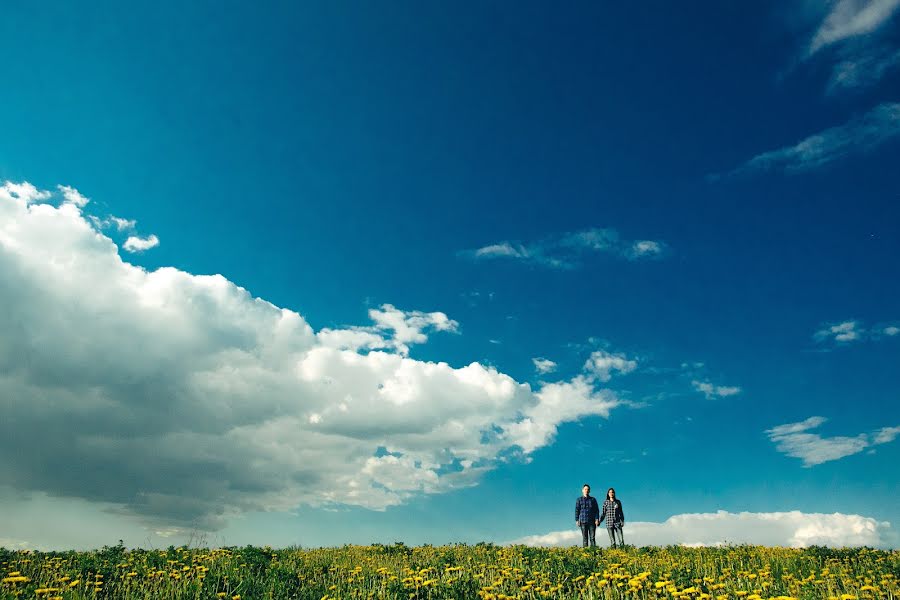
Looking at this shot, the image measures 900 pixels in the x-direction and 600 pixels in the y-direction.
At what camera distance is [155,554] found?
15.0 metres

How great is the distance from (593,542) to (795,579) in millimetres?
12228

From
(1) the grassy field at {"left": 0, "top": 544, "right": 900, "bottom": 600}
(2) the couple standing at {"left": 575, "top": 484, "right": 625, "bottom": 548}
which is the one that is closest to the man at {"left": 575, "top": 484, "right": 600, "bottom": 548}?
(2) the couple standing at {"left": 575, "top": 484, "right": 625, "bottom": 548}

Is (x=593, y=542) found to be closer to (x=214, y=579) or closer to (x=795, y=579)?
(x=795, y=579)

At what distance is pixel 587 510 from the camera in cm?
2225

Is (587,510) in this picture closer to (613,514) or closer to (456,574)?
(613,514)

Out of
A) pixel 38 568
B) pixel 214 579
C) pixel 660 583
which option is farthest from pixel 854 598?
pixel 38 568

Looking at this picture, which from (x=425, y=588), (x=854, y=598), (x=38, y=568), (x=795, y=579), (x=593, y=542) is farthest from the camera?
(x=593, y=542)

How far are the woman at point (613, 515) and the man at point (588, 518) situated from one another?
30 centimetres

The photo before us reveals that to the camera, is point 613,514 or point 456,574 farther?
point 613,514

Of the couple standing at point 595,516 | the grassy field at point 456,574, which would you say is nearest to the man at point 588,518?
the couple standing at point 595,516

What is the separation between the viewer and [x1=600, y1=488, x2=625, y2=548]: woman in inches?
861

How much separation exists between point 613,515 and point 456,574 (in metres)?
11.6

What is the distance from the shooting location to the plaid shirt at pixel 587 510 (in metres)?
22.2

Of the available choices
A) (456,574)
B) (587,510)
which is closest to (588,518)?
(587,510)
